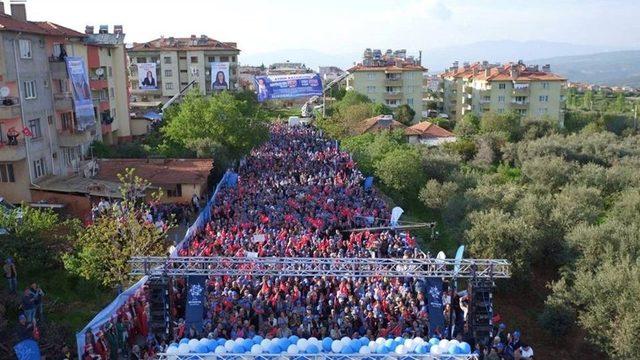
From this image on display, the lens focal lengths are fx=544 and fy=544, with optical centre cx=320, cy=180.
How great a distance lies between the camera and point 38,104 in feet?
83.3

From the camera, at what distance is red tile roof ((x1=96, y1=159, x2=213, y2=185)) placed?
26.0 meters

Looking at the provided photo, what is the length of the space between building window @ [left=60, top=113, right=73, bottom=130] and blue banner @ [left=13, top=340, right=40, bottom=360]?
724 inches

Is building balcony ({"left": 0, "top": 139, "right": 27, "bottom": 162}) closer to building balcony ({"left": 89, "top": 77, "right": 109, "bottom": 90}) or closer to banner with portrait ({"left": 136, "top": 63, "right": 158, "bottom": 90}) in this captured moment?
building balcony ({"left": 89, "top": 77, "right": 109, "bottom": 90})

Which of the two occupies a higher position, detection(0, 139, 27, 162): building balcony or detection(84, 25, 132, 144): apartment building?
detection(84, 25, 132, 144): apartment building

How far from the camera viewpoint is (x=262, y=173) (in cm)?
3125

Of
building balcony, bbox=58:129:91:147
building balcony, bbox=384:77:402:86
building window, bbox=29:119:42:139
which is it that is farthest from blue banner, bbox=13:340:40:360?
building balcony, bbox=384:77:402:86

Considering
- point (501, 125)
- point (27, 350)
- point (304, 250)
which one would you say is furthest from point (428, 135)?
point (27, 350)

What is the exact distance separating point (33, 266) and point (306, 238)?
8.91m

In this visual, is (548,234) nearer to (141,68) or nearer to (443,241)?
(443,241)

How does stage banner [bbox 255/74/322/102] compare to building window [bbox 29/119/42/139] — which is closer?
building window [bbox 29/119/42/139]

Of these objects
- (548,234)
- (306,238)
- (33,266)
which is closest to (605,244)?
(548,234)

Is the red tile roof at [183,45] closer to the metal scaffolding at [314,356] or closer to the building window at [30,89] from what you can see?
the building window at [30,89]

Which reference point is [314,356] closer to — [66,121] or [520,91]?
[66,121]

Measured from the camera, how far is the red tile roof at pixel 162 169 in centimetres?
2605
